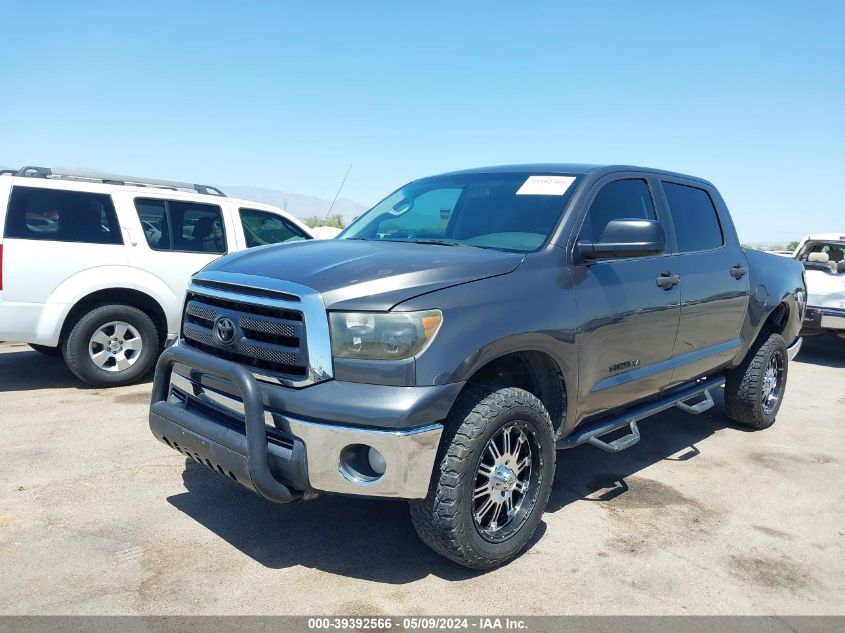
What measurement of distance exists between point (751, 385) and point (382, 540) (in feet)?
11.8

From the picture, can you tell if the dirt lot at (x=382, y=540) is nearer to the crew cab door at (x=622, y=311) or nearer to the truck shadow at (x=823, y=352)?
the crew cab door at (x=622, y=311)

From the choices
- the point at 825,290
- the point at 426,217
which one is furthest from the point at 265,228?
the point at 825,290

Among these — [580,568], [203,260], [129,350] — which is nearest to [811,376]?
[580,568]

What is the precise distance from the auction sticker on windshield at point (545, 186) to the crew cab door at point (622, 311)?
0.17 metres

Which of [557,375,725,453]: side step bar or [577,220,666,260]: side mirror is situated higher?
[577,220,666,260]: side mirror

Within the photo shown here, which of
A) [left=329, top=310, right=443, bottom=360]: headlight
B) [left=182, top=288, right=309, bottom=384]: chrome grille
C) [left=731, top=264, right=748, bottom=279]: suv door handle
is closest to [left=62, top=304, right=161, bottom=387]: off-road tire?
[left=182, top=288, right=309, bottom=384]: chrome grille

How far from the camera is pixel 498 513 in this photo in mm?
3244

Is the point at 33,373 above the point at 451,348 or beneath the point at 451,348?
beneath

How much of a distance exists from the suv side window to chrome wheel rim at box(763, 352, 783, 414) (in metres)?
5.35

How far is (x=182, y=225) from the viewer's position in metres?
6.85

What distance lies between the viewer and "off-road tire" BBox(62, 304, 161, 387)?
6070 mm

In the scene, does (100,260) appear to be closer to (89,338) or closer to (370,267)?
(89,338)

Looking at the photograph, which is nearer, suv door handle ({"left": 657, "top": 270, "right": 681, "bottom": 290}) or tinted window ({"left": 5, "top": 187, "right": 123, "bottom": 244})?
suv door handle ({"left": 657, "top": 270, "right": 681, "bottom": 290})

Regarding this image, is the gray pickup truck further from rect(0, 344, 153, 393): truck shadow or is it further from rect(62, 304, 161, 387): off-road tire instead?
rect(0, 344, 153, 393): truck shadow
